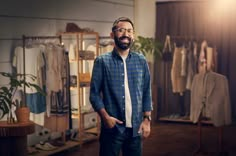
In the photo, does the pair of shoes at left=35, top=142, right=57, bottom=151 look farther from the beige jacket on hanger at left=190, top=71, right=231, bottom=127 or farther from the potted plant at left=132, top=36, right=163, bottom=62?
the potted plant at left=132, top=36, right=163, bottom=62

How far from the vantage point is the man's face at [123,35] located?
2732 mm

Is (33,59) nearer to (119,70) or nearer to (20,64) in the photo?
(20,64)

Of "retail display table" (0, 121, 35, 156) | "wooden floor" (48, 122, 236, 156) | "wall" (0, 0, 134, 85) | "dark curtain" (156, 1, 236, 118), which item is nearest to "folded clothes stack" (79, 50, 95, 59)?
"wall" (0, 0, 134, 85)

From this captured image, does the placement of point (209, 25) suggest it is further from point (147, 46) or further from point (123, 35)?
point (123, 35)

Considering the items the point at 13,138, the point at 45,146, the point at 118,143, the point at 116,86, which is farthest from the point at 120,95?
the point at 45,146

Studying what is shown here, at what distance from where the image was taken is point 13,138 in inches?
157

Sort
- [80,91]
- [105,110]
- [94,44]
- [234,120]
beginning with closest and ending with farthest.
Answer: [105,110] → [80,91] → [94,44] → [234,120]

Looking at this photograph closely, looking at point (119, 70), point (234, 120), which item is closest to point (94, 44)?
point (234, 120)

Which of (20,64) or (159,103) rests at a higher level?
(20,64)

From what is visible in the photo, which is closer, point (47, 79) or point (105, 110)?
point (105, 110)

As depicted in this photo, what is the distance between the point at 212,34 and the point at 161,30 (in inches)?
33.8

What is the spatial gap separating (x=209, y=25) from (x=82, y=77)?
2.56 meters

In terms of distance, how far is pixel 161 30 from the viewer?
287 inches

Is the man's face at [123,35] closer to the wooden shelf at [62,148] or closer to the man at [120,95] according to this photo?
the man at [120,95]
